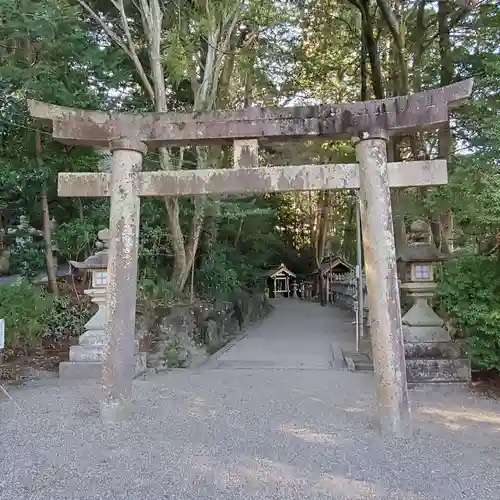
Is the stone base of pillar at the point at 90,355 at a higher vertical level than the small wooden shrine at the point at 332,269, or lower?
lower

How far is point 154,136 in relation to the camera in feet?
18.0

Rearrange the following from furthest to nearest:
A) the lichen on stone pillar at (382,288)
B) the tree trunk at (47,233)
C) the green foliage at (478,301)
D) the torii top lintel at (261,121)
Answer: the tree trunk at (47,233)
the green foliage at (478,301)
the torii top lintel at (261,121)
the lichen on stone pillar at (382,288)

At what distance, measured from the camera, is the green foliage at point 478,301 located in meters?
6.02

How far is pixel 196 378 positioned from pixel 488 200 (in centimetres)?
532

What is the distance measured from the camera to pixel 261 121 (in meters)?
5.27

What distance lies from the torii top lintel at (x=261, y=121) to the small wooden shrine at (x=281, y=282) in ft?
102

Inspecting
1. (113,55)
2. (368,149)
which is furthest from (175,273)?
(368,149)

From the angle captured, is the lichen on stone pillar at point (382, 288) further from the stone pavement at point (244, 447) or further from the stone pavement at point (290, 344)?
the stone pavement at point (290, 344)

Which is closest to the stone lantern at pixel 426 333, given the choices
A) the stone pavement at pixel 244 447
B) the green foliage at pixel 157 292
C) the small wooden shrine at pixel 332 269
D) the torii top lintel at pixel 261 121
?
the stone pavement at pixel 244 447

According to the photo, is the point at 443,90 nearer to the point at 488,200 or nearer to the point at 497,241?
the point at 488,200

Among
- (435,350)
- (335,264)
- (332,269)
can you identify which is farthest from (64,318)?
(332,269)

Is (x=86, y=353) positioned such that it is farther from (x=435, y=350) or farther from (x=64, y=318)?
(x=435, y=350)

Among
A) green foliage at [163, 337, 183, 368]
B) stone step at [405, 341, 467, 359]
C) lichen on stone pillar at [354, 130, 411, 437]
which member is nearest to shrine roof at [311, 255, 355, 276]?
green foliage at [163, 337, 183, 368]

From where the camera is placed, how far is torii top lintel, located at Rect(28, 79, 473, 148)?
16.3 ft
